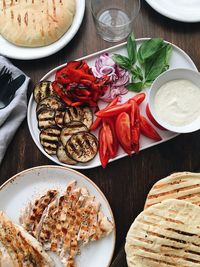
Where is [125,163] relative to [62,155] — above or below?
below

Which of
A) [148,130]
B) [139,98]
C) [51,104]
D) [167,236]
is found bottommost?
[167,236]

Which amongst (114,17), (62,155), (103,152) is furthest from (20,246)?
(114,17)

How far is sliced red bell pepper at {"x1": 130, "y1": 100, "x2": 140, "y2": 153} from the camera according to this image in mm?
2602

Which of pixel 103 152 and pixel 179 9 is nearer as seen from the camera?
pixel 103 152

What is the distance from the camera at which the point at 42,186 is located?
268cm

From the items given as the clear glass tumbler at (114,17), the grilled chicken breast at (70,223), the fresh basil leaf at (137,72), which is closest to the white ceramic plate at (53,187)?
the grilled chicken breast at (70,223)

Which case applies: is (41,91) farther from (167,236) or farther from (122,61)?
(167,236)

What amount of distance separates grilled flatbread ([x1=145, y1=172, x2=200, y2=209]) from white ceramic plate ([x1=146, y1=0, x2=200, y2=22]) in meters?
0.73

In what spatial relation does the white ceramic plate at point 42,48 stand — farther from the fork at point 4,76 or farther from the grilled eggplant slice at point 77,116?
the grilled eggplant slice at point 77,116

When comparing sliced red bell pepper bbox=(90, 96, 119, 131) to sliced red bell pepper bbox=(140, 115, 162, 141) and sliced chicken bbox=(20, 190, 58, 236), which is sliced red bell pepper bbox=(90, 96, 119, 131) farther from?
Answer: sliced chicken bbox=(20, 190, 58, 236)

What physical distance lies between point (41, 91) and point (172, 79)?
59 centimetres

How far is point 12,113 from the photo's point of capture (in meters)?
2.70

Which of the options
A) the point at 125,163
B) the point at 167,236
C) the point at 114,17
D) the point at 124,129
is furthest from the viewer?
the point at 114,17

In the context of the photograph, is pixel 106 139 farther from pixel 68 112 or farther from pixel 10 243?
pixel 10 243
